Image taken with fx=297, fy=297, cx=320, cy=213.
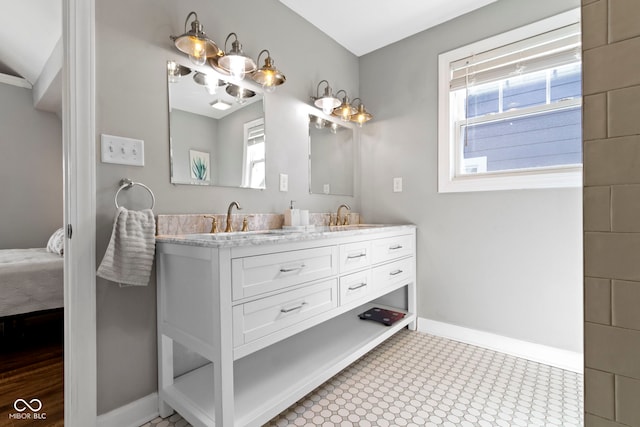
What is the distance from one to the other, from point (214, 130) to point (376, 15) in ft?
5.07

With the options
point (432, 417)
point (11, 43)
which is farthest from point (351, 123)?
point (11, 43)

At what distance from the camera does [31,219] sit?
12.3 ft

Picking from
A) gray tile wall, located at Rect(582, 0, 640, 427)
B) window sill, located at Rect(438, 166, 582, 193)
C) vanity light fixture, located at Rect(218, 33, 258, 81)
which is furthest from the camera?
window sill, located at Rect(438, 166, 582, 193)

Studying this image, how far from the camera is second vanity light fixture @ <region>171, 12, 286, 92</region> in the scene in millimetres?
1483

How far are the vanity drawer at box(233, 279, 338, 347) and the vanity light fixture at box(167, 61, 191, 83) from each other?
4.03 ft

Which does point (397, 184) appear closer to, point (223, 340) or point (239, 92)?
point (239, 92)

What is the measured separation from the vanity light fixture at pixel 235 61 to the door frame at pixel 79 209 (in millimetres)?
595

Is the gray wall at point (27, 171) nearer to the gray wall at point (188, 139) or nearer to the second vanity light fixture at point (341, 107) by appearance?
the gray wall at point (188, 139)

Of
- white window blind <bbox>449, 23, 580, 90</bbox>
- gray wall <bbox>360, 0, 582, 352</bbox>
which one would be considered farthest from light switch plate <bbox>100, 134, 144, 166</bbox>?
white window blind <bbox>449, 23, 580, 90</bbox>

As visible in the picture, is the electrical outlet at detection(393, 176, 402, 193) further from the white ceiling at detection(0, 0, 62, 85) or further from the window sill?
the white ceiling at detection(0, 0, 62, 85)

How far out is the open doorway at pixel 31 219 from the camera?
1747 millimetres

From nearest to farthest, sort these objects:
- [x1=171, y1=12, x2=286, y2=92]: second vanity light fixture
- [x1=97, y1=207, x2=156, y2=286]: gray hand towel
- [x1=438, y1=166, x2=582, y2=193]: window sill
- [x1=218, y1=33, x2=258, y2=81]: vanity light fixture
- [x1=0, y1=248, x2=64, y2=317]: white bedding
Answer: [x1=97, y1=207, x2=156, y2=286]: gray hand towel
[x1=171, y1=12, x2=286, y2=92]: second vanity light fixture
[x1=218, y1=33, x2=258, y2=81]: vanity light fixture
[x1=438, y1=166, x2=582, y2=193]: window sill
[x1=0, y1=248, x2=64, y2=317]: white bedding

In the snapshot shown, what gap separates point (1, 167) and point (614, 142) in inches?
211

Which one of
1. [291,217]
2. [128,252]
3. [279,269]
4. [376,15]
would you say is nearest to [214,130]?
[291,217]
